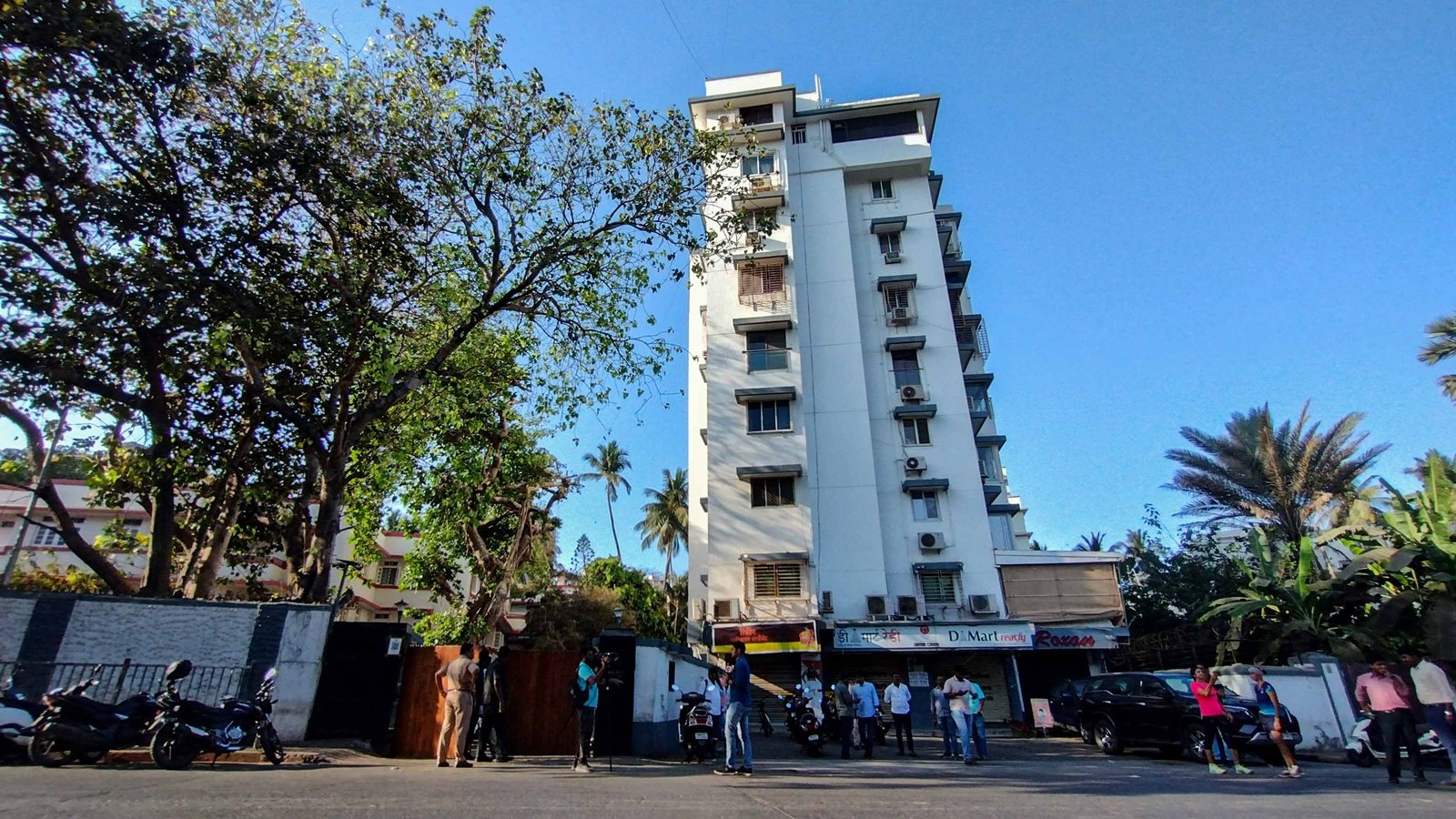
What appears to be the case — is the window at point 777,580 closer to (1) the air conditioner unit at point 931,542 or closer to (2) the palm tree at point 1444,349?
(1) the air conditioner unit at point 931,542

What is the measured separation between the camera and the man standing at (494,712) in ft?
30.1

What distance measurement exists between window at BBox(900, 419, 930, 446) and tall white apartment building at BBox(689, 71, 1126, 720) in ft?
0.37

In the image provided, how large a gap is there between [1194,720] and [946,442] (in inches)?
585

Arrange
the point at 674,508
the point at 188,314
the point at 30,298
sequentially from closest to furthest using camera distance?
the point at 30,298
the point at 188,314
the point at 674,508

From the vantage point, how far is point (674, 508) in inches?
1828

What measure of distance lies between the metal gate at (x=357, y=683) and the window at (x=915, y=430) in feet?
68.4

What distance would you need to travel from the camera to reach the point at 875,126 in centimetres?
3272

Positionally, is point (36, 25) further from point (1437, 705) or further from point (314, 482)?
point (1437, 705)

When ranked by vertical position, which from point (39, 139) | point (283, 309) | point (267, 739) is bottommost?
point (267, 739)

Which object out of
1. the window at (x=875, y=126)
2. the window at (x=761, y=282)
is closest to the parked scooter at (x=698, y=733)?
the window at (x=761, y=282)

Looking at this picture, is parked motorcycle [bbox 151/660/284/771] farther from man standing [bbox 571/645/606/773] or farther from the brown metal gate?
man standing [bbox 571/645/606/773]

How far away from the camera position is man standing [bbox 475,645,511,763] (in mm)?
9172

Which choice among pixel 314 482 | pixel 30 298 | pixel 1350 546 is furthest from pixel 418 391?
pixel 1350 546

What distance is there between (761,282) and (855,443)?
26.2 ft
